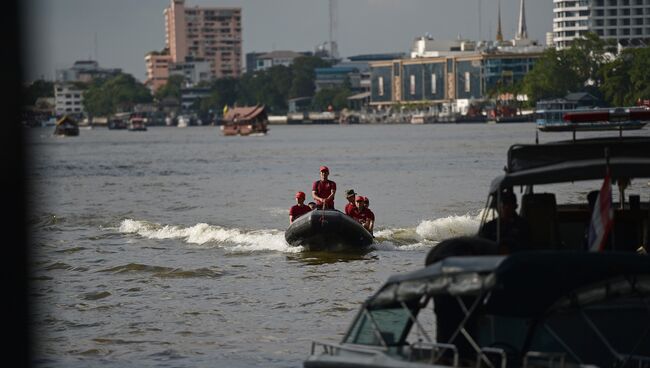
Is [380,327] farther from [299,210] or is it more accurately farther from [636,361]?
[299,210]

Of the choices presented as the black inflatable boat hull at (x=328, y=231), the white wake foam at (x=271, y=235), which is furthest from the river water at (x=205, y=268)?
the black inflatable boat hull at (x=328, y=231)

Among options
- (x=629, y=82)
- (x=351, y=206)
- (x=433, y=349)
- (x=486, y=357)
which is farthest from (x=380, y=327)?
(x=629, y=82)

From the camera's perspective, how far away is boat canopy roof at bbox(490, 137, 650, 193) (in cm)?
1460

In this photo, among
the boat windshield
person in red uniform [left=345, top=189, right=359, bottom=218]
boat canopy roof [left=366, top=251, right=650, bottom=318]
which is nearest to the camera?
boat canopy roof [left=366, top=251, right=650, bottom=318]

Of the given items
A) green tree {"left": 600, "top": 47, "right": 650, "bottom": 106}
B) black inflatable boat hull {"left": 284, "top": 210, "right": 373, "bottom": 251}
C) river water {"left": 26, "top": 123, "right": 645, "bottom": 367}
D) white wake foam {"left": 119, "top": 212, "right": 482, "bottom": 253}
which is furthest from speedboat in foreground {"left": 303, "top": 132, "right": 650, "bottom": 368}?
green tree {"left": 600, "top": 47, "right": 650, "bottom": 106}

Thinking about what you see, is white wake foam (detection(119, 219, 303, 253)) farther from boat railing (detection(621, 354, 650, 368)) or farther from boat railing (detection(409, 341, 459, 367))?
boat railing (detection(409, 341, 459, 367))

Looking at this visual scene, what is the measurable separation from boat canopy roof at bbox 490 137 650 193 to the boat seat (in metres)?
0.34

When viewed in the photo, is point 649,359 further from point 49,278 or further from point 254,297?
point 49,278

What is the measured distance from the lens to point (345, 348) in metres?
12.7

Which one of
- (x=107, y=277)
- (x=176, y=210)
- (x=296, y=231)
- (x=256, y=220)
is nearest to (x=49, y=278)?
(x=107, y=277)

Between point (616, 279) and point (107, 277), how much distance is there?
16788mm

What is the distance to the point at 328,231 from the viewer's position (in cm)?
2973

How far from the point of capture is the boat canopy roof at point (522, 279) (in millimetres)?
11953

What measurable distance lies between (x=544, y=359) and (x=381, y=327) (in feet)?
4.17
